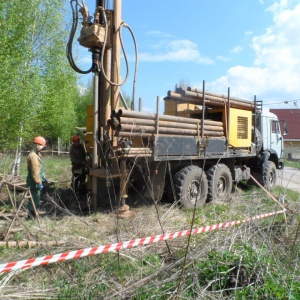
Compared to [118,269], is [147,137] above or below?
above

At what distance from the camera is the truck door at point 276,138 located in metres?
10.8

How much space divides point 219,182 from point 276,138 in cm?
386

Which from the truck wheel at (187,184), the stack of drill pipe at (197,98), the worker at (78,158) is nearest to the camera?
the truck wheel at (187,184)

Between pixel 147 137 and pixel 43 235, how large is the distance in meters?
2.62

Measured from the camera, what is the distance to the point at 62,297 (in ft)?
10.1

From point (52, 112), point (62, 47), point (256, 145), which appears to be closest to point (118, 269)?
point (256, 145)

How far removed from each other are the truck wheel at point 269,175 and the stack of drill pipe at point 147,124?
3736mm

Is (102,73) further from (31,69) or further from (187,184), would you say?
(31,69)

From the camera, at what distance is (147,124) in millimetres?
6258

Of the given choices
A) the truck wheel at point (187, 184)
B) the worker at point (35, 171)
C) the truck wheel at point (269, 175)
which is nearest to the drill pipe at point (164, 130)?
the truck wheel at point (187, 184)

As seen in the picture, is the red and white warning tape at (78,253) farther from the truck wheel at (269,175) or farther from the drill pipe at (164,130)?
the truck wheel at (269,175)

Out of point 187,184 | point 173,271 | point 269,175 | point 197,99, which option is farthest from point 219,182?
point 173,271

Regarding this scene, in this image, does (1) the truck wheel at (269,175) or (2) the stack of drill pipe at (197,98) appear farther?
(1) the truck wheel at (269,175)

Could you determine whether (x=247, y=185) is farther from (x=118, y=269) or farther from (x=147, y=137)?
(x=118, y=269)
